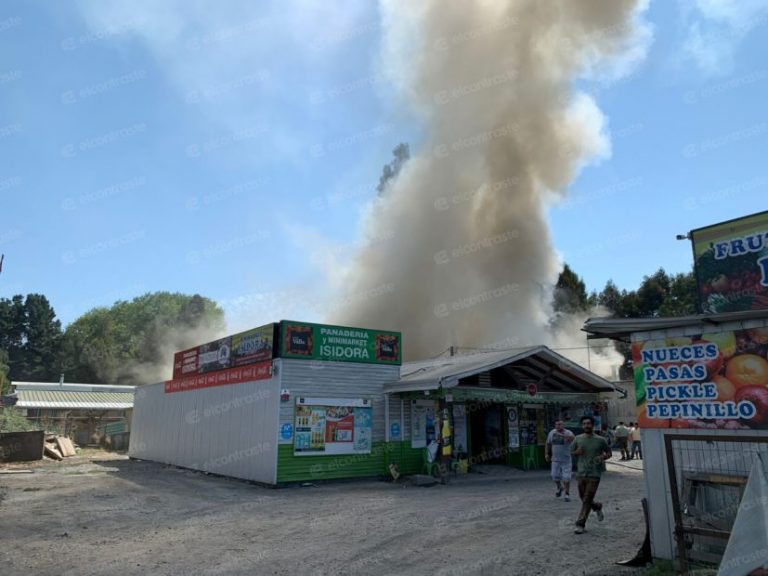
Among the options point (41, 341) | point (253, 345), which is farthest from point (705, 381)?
point (41, 341)

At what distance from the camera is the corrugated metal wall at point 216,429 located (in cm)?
1496

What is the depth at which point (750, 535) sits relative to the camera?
4.40m

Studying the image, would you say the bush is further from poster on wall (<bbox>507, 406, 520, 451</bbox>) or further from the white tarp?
the white tarp

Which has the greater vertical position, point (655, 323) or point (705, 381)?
point (655, 323)

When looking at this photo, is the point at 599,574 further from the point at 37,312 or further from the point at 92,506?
the point at 37,312

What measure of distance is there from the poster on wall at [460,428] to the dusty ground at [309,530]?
318 cm

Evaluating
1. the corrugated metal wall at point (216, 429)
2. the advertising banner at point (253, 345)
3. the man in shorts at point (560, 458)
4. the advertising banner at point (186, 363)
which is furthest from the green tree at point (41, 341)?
the man in shorts at point (560, 458)

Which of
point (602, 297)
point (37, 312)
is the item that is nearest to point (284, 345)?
point (602, 297)

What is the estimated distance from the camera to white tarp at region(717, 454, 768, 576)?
430cm

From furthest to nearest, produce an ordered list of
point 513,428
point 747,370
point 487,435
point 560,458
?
1. point 487,435
2. point 513,428
3. point 560,458
4. point 747,370

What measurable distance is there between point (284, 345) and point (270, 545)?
25.1 ft

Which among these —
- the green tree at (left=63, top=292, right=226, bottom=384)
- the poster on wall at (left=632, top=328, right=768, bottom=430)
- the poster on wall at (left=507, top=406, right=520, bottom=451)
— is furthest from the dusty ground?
the green tree at (left=63, top=292, right=226, bottom=384)

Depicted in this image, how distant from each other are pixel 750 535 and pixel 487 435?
50.4 feet

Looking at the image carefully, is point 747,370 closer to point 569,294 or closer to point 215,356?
point 215,356
